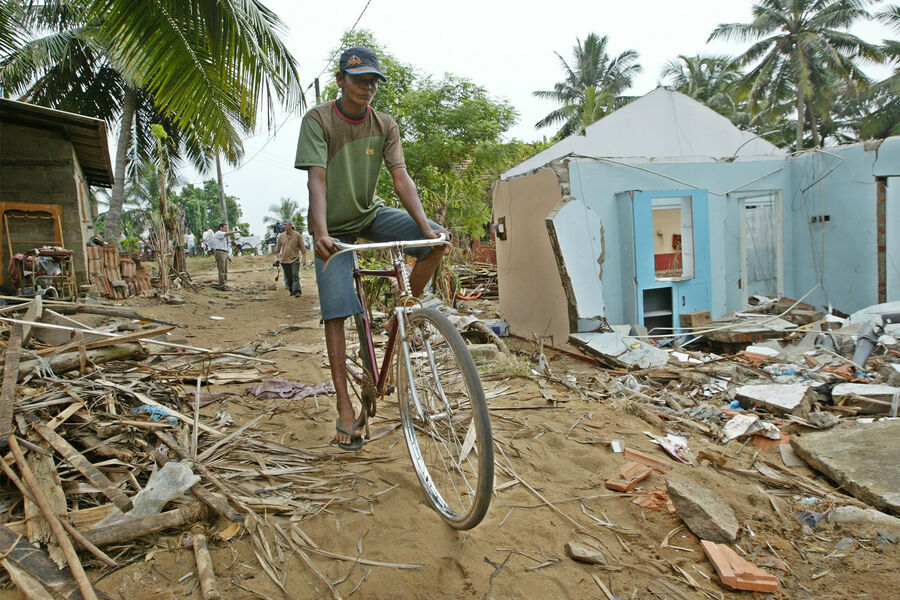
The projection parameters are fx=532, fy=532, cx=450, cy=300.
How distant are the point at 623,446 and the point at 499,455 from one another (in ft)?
3.26

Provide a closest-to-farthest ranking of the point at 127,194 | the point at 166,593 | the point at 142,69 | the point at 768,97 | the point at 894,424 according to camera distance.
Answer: the point at 166,593 < the point at 894,424 < the point at 142,69 < the point at 768,97 < the point at 127,194

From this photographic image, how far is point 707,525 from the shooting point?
2539 millimetres

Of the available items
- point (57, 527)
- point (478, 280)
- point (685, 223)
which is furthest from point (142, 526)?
point (478, 280)

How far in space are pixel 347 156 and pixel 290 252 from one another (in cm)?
1082

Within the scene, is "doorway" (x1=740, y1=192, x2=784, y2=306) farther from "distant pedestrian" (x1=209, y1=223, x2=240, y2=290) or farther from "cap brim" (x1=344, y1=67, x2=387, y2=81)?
"distant pedestrian" (x1=209, y1=223, x2=240, y2=290)

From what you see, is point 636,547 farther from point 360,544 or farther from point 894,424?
point 894,424

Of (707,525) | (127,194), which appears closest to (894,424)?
(707,525)

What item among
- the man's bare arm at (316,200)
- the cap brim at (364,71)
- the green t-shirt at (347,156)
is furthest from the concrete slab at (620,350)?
the cap brim at (364,71)

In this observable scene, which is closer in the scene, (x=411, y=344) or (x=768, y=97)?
(x=411, y=344)

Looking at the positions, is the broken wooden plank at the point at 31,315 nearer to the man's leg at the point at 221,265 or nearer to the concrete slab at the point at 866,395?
the concrete slab at the point at 866,395

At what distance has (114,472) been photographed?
8.48ft

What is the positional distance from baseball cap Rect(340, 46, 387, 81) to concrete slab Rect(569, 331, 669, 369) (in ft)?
16.1

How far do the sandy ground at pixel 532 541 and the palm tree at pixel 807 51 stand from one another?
3129 centimetres

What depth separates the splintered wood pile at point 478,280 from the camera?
48.8 ft
